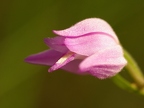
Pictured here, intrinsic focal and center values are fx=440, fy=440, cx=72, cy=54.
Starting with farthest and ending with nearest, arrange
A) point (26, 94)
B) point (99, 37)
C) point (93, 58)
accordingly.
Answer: point (26, 94) → point (99, 37) → point (93, 58)

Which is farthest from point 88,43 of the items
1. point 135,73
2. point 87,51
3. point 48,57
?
point 135,73

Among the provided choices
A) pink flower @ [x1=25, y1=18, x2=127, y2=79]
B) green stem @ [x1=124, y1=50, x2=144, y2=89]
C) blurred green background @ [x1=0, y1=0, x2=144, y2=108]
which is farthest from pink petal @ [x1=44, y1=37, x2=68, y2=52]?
blurred green background @ [x1=0, y1=0, x2=144, y2=108]

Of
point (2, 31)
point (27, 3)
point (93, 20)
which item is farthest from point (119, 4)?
point (93, 20)

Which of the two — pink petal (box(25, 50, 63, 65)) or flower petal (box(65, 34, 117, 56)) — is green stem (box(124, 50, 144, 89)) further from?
pink petal (box(25, 50, 63, 65))

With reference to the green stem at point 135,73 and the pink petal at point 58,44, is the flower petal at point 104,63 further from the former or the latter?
the green stem at point 135,73

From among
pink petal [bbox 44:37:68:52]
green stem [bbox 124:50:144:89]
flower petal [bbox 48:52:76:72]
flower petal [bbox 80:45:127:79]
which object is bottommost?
green stem [bbox 124:50:144:89]

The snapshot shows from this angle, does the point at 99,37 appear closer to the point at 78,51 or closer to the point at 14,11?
the point at 78,51

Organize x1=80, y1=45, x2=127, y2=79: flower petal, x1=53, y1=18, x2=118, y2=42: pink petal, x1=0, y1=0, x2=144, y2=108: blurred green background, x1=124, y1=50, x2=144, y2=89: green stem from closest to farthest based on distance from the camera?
x1=80, y1=45, x2=127, y2=79: flower petal < x1=53, y1=18, x2=118, y2=42: pink petal < x1=124, y1=50, x2=144, y2=89: green stem < x1=0, y1=0, x2=144, y2=108: blurred green background
